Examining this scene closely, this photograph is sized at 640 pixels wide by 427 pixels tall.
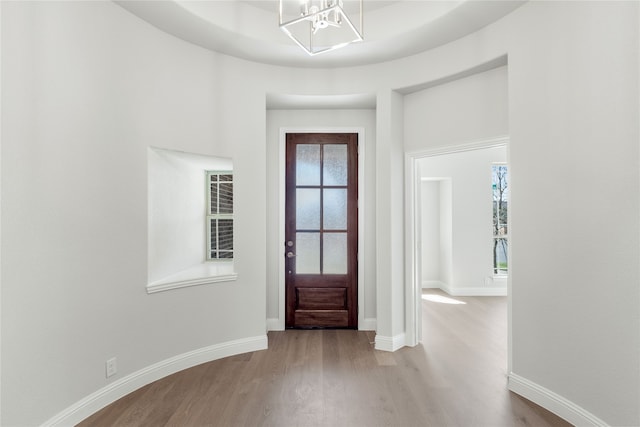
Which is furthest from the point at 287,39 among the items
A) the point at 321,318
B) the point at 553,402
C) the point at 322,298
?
the point at 553,402

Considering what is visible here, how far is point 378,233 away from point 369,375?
1.36m

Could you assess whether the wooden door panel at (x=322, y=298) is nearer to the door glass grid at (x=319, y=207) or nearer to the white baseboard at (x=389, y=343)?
the door glass grid at (x=319, y=207)

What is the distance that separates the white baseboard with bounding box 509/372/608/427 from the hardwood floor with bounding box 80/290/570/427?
58 millimetres

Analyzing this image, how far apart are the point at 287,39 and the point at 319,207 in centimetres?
181

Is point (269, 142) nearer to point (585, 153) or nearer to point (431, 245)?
point (585, 153)

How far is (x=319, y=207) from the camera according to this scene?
399 centimetres

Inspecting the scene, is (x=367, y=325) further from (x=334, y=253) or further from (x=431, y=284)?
(x=431, y=284)

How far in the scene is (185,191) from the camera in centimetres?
345

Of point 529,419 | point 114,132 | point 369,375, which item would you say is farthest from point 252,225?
point 529,419

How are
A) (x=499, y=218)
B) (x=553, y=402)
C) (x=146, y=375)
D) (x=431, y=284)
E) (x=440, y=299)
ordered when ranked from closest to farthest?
(x=553, y=402)
(x=146, y=375)
(x=440, y=299)
(x=499, y=218)
(x=431, y=284)

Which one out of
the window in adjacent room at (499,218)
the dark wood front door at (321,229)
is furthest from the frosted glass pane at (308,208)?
the window in adjacent room at (499,218)

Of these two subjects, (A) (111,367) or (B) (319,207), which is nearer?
(A) (111,367)

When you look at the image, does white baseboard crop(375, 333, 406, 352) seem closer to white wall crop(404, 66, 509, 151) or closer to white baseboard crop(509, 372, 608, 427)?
white baseboard crop(509, 372, 608, 427)

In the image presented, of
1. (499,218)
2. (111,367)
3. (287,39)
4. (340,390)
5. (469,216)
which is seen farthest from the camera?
(499,218)
